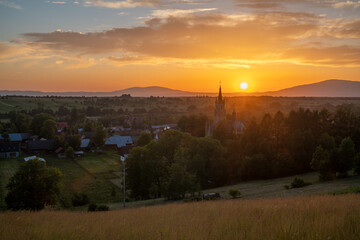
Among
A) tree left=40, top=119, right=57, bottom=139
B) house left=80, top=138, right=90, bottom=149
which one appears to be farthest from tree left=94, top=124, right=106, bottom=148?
tree left=40, top=119, right=57, bottom=139

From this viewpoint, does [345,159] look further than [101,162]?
No

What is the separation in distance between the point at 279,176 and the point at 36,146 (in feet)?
193

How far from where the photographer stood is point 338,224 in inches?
294

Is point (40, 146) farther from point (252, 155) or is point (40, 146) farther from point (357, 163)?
point (357, 163)

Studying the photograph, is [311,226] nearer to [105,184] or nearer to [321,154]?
[321,154]

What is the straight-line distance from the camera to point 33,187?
29.0 m

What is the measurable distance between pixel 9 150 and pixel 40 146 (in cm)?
825

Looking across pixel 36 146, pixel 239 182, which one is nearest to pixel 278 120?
pixel 239 182

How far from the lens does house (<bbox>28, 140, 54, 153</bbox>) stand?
71.9 meters

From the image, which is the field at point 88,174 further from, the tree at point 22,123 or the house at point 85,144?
the tree at point 22,123

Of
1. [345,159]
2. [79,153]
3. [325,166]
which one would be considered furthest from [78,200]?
[79,153]

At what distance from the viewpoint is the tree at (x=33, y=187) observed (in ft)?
93.5

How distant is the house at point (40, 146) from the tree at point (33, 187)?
44839mm

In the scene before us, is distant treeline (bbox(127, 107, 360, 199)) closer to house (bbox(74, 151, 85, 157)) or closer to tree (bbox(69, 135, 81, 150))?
house (bbox(74, 151, 85, 157))
